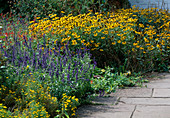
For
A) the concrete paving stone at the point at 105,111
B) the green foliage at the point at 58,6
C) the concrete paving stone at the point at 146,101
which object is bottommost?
the concrete paving stone at the point at 105,111

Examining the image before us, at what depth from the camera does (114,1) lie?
→ 9.49 metres

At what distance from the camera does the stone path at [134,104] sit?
377cm

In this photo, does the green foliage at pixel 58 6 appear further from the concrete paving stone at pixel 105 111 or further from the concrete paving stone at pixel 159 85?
the concrete paving stone at pixel 105 111

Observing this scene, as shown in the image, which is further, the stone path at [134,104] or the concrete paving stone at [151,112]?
the stone path at [134,104]

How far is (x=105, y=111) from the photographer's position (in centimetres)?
394

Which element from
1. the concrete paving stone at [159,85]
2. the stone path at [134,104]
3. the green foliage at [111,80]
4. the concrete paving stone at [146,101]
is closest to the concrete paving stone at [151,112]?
the stone path at [134,104]

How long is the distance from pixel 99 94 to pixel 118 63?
1313mm

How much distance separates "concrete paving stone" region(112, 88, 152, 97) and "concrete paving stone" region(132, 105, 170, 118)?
0.58 metres

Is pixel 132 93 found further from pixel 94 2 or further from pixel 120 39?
pixel 94 2

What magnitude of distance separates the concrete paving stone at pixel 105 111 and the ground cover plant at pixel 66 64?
6.5 inches

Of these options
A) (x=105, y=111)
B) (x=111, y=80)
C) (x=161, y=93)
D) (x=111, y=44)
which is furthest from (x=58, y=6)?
(x=105, y=111)

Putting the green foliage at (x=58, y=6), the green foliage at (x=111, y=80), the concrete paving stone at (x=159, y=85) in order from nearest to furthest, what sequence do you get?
the green foliage at (x=111, y=80), the concrete paving stone at (x=159, y=85), the green foliage at (x=58, y=6)

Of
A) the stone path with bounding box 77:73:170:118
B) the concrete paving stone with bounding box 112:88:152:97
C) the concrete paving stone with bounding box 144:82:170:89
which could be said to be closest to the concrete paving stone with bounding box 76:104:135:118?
the stone path with bounding box 77:73:170:118

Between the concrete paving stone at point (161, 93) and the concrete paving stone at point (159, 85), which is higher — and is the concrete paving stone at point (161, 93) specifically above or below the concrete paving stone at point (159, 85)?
below
